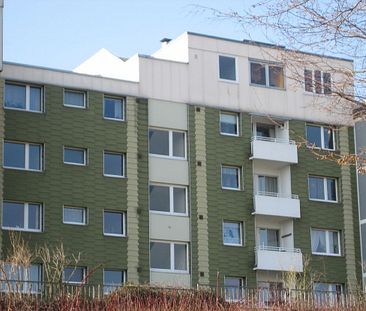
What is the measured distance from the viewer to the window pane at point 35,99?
45.3 m

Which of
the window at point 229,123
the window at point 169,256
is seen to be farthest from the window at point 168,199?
the window at point 229,123

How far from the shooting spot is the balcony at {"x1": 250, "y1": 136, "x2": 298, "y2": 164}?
4950cm

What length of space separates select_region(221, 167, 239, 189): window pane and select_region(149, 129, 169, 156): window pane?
3103mm

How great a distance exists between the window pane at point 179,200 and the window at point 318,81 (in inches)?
1207

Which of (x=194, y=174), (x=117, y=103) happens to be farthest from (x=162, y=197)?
(x=117, y=103)

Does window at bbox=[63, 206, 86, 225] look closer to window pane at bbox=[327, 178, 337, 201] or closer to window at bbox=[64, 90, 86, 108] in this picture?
window at bbox=[64, 90, 86, 108]

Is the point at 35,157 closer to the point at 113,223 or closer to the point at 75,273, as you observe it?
the point at 113,223

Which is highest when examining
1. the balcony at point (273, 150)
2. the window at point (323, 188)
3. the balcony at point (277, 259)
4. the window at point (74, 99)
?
the window at point (74, 99)

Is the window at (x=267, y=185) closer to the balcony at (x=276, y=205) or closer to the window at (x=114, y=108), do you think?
the balcony at (x=276, y=205)

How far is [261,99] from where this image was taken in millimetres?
50594

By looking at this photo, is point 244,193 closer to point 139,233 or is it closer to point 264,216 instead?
point 264,216

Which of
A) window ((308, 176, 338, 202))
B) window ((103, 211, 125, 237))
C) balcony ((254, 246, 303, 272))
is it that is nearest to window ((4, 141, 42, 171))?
window ((103, 211, 125, 237))

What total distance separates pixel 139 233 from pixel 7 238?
6.18 m

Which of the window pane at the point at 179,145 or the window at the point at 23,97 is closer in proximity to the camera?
the window at the point at 23,97
